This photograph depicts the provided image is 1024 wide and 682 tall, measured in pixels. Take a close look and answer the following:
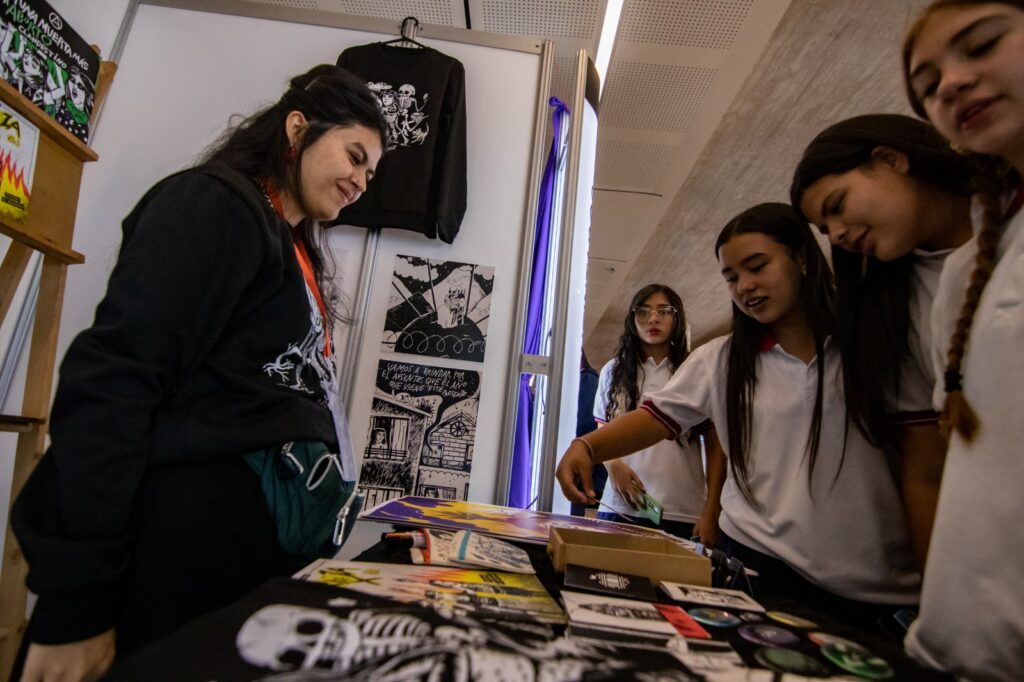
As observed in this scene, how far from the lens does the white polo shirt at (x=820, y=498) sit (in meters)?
0.79

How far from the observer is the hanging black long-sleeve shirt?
510mm

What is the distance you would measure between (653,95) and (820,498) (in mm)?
2411

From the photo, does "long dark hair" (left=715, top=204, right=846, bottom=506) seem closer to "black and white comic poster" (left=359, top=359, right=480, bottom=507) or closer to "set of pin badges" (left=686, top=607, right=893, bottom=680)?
"set of pin badges" (left=686, top=607, right=893, bottom=680)

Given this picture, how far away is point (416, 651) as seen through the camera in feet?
1.05

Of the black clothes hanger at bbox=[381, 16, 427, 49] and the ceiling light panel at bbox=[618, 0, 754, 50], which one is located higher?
the ceiling light panel at bbox=[618, 0, 754, 50]

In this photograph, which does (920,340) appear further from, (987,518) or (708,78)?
(708,78)

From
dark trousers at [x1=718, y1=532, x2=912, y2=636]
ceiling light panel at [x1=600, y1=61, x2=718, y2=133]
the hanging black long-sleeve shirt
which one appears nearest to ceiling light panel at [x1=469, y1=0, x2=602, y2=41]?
ceiling light panel at [x1=600, y1=61, x2=718, y2=133]

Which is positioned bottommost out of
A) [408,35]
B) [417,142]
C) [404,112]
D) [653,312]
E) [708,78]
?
[653,312]

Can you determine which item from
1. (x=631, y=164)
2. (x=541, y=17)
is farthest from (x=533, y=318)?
(x=631, y=164)

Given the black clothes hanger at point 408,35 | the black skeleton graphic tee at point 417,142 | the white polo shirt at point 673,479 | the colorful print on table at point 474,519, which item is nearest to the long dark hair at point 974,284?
the colorful print on table at point 474,519

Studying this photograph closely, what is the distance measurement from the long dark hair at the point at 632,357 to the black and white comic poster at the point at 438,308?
0.62 m

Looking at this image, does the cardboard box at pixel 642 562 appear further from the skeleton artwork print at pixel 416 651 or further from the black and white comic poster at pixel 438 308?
the black and white comic poster at pixel 438 308

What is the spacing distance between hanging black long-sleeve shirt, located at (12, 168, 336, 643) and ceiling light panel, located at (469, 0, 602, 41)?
2.02 m

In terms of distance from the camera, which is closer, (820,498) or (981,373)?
(981,373)
